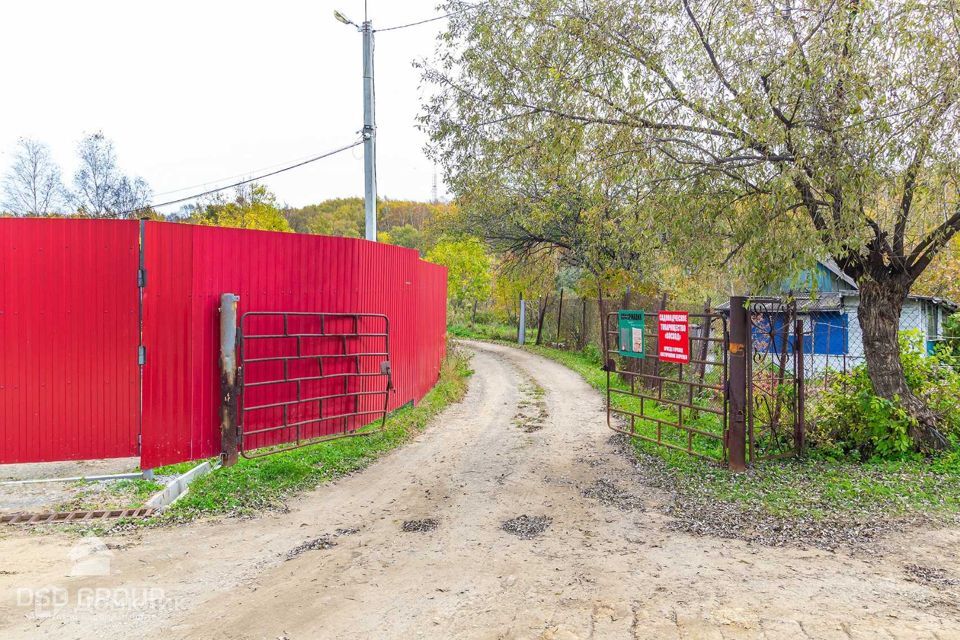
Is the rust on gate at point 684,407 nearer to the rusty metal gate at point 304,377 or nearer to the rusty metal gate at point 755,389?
the rusty metal gate at point 755,389

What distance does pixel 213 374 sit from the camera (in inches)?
248

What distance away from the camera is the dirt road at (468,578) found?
3215 mm

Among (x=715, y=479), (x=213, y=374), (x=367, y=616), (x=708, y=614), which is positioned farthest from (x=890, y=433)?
(x=213, y=374)

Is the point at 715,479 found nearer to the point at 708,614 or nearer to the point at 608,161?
the point at 708,614

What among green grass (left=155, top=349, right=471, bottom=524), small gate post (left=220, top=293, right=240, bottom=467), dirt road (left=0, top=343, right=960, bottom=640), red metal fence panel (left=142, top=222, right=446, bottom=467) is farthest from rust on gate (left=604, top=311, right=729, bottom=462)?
small gate post (left=220, top=293, right=240, bottom=467)

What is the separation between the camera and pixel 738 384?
626cm

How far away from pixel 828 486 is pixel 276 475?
557 centimetres

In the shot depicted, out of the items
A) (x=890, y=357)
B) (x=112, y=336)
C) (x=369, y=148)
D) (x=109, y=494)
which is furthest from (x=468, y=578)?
(x=369, y=148)

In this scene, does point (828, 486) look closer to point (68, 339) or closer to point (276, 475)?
point (276, 475)

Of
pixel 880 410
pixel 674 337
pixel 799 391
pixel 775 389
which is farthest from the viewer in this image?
pixel 674 337

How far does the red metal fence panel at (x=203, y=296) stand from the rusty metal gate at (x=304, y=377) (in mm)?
Answer: 200

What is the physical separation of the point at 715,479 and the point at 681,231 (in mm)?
2817

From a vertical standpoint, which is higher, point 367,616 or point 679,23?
point 679,23

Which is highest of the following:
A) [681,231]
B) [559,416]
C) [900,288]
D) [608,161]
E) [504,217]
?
[504,217]
